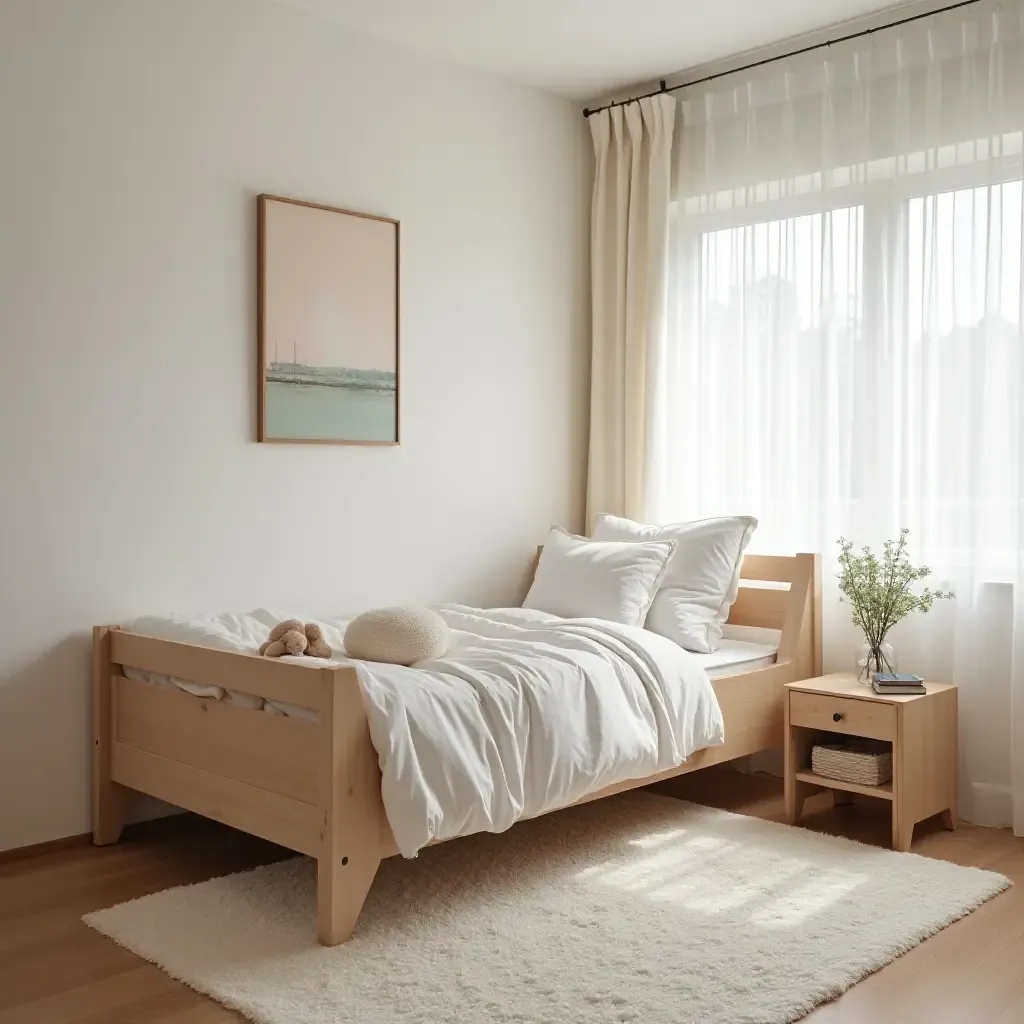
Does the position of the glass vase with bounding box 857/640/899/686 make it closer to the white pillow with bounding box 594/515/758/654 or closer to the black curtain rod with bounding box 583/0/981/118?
the white pillow with bounding box 594/515/758/654

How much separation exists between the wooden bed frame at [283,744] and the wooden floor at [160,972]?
197mm

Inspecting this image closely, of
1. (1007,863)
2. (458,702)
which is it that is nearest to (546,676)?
(458,702)

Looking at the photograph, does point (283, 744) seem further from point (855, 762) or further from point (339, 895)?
point (855, 762)

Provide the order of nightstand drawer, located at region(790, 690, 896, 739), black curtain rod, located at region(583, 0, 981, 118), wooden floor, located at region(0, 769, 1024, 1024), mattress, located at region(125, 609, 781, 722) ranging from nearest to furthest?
wooden floor, located at region(0, 769, 1024, 1024) → mattress, located at region(125, 609, 781, 722) → nightstand drawer, located at region(790, 690, 896, 739) → black curtain rod, located at region(583, 0, 981, 118)

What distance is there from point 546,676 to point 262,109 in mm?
2024

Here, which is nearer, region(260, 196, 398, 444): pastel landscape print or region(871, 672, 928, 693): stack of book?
region(871, 672, 928, 693): stack of book

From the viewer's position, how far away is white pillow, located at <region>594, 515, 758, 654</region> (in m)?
3.69

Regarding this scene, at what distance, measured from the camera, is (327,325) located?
12.0ft

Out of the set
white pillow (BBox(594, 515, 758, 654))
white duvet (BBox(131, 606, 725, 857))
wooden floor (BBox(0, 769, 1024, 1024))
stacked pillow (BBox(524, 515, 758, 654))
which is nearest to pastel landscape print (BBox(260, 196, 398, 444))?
white duvet (BBox(131, 606, 725, 857))

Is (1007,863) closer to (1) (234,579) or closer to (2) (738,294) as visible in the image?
(2) (738,294)

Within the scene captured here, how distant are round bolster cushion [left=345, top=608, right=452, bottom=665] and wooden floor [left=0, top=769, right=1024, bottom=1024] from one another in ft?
2.17

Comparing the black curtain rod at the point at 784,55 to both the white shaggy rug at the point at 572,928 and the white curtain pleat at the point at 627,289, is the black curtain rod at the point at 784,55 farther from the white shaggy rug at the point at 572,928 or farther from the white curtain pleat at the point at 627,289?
the white shaggy rug at the point at 572,928

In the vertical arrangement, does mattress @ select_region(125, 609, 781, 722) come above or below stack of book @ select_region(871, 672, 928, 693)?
above

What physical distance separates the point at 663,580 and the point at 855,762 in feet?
2.84
